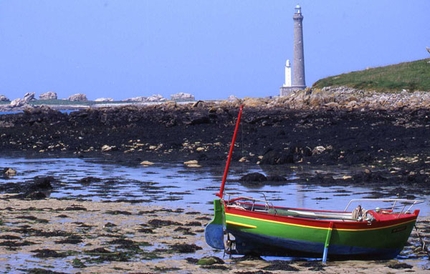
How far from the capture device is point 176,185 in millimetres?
22391

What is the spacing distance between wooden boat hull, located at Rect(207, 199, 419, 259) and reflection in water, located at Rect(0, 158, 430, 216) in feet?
15.0

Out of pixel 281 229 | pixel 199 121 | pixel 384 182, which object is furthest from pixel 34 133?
pixel 281 229

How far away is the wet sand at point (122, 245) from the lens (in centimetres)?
1143

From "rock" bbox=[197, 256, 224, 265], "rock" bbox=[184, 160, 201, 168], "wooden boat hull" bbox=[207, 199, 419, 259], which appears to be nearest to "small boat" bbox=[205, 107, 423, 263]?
"wooden boat hull" bbox=[207, 199, 419, 259]

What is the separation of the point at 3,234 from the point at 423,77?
48.6 m

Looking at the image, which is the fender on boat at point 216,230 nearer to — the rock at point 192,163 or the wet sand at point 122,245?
the wet sand at point 122,245

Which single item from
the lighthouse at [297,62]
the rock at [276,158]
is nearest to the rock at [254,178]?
the rock at [276,158]

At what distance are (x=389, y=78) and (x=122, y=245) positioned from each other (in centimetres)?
4949

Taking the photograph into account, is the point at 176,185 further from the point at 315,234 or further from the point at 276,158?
the point at 315,234

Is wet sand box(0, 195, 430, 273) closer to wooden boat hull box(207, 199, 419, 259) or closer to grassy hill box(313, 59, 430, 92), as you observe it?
wooden boat hull box(207, 199, 419, 259)

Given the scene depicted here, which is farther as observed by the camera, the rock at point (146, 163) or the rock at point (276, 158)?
the rock at point (146, 163)

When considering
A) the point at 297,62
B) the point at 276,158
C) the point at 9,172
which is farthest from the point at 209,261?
the point at 297,62

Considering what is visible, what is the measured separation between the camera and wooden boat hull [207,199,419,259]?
11750 millimetres

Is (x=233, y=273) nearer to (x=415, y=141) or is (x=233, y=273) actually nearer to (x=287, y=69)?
(x=415, y=141)
